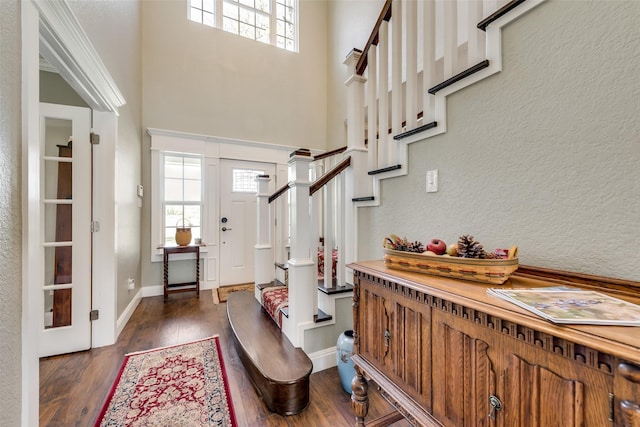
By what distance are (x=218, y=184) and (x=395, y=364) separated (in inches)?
143

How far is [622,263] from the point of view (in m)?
0.85

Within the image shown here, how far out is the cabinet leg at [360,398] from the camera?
1.19 metres

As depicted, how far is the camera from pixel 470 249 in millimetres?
945

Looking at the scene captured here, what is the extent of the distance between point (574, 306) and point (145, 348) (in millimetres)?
2691

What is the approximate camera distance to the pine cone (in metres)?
0.93

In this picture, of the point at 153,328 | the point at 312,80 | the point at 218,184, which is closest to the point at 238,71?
the point at 312,80

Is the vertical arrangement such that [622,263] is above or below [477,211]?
below

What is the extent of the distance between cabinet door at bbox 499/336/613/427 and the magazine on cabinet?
0.07 metres

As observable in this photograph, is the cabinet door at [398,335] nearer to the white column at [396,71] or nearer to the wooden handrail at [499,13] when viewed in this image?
the white column at [396,71]

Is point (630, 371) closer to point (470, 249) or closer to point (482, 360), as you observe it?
point (482, 360)

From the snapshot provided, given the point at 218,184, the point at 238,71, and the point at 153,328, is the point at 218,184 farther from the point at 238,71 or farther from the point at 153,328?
the point at 153,328

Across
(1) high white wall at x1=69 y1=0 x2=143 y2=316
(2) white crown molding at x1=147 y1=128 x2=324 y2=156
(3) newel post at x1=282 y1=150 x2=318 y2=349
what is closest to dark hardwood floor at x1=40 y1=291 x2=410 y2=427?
(3) newel post at x1=282 y1=150 x2=318 y2=349

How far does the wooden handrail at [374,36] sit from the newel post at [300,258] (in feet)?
2.70

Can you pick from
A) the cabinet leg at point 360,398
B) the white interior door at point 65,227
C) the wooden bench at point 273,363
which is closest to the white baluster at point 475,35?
the cabinet leg at point 360,398
